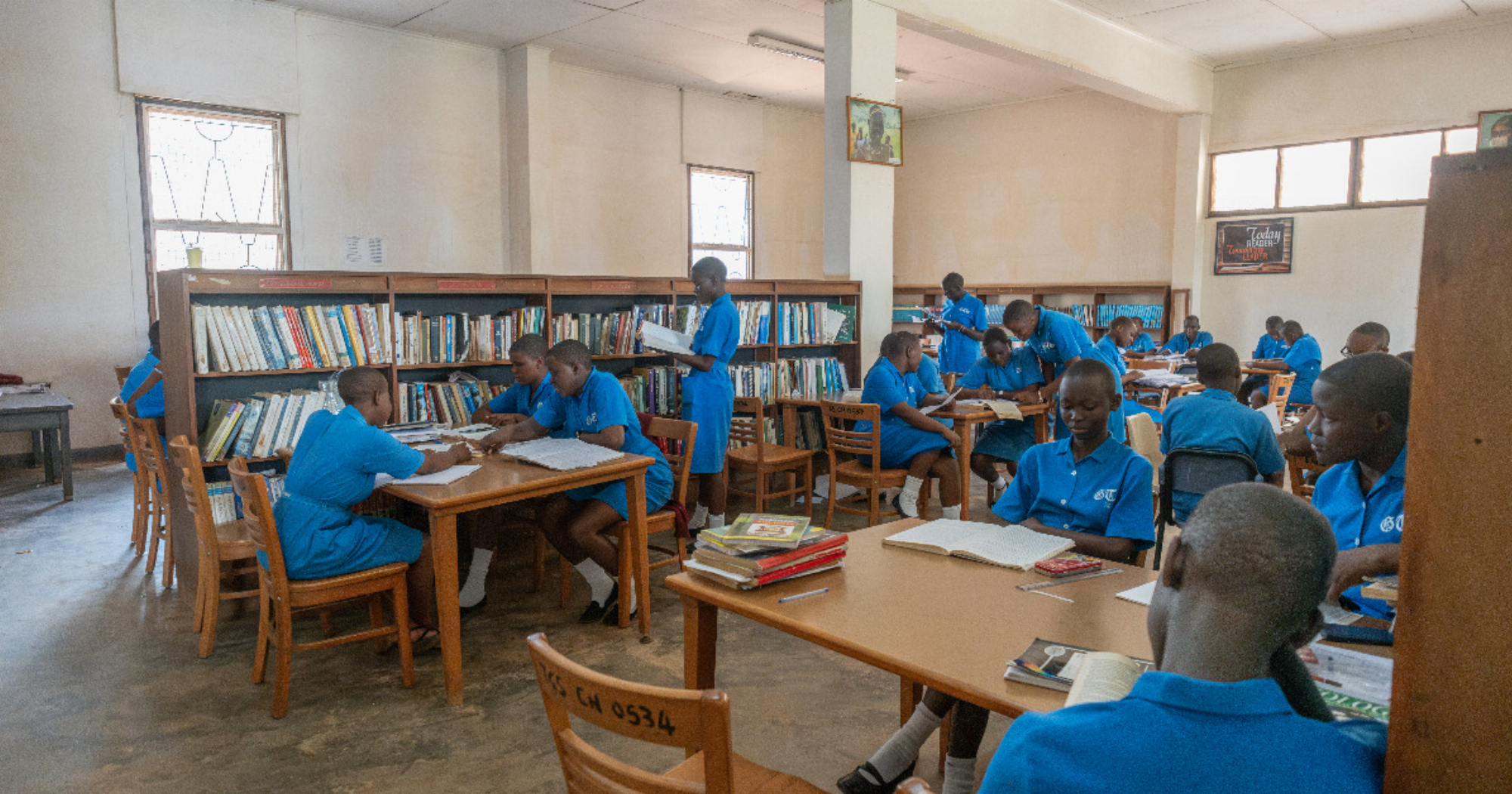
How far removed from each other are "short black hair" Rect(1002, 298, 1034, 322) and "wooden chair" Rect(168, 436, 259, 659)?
396 centimetres

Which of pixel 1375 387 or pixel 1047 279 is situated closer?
pixel 1375 387

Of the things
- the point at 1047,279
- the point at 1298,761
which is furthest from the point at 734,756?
the point at 1047,279

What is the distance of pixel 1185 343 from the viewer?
918 centimetres

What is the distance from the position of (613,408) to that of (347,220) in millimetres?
5144

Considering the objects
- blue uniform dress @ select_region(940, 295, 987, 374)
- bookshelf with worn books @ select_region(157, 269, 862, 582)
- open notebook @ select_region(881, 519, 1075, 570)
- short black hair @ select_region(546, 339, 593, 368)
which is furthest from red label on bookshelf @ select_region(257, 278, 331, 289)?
blue uniform dress @ select_region(940, 295, 987, 374)

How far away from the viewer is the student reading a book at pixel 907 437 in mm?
4797

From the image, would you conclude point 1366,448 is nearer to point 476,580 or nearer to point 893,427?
point 893,427

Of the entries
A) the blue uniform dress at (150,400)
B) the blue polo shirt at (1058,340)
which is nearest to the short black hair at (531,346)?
the blue uniform dress at (150,400)

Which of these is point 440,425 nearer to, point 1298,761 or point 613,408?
point 613,408

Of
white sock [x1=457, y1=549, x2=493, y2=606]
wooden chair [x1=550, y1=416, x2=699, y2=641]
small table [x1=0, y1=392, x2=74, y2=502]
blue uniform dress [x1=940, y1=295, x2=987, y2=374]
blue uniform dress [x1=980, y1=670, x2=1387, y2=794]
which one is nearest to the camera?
blue uniform dress [x1=980, y1=670, x2=1387, y2=794]

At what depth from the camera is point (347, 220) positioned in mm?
7727

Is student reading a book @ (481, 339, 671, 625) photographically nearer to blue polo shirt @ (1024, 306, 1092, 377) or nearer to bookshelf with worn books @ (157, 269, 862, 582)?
bookshelf with worn books @ (157, 269, 862, 582)

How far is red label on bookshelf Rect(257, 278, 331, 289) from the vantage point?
378cm

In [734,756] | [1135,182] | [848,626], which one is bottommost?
[734,756]
